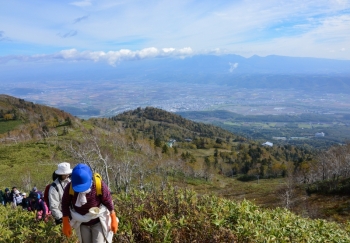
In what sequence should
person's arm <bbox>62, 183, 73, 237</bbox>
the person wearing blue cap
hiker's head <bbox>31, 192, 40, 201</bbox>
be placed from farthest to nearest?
hiker's head <bbox>31, 192, 40, 201</bbox>
the person wearing blue cap
person's arm <bbox>62, 183, 73, 237</bbox>

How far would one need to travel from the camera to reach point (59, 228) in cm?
463

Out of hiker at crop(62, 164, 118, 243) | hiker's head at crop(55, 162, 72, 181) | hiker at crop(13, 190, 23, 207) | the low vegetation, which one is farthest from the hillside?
hiker at crop(13, 190, 23, 207)

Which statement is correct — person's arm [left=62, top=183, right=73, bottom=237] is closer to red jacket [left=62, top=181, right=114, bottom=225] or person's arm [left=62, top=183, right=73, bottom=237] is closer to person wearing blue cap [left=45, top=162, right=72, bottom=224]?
red jacket [left=62, top=181, right=114, bottom=225]

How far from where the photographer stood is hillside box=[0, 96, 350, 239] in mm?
25531

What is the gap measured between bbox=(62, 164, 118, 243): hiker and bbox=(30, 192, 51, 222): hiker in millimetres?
1841

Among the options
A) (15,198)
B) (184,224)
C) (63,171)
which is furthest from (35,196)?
(15,198)

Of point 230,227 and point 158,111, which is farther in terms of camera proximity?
point 158,111

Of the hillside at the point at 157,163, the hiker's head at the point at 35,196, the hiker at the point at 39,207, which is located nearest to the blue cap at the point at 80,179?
the hiker at the point at 39,207

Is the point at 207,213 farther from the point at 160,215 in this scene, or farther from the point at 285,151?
the point at 285,151

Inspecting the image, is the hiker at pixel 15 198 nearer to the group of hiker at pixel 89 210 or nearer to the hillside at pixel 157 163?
the hillside at pixel 157 163

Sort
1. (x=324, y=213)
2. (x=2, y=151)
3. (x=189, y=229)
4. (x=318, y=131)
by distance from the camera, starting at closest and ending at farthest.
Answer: (x=189, y=229)
(x=324, y=213)
(x=2, y=151)
(x=318, y=131)

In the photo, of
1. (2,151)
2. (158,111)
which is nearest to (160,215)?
(2,151)

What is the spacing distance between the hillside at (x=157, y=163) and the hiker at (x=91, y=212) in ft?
7.15

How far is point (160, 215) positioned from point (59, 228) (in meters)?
1.79
